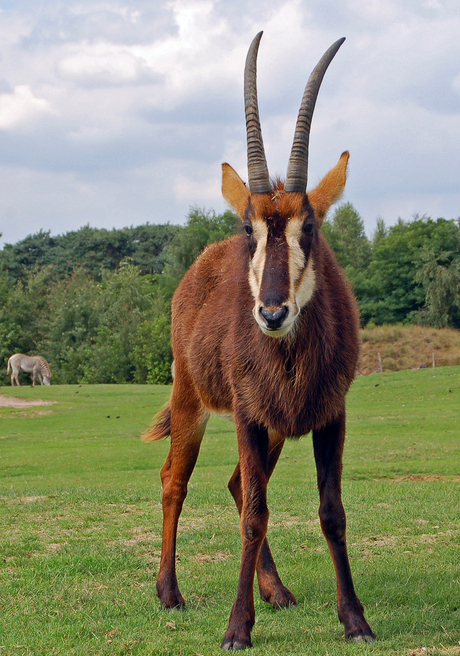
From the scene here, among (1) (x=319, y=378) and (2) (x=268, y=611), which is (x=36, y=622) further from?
(1) (x=319, y=378)

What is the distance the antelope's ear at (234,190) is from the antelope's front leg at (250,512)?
1653 mm

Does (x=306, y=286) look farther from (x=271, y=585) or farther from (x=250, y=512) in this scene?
(x=271, y=585)

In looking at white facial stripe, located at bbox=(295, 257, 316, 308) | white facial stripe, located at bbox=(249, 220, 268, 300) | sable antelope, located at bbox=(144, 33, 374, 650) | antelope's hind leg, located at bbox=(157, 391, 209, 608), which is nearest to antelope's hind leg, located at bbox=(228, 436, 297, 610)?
sable antelope, located at bbox=(144, 33, 374, 650)

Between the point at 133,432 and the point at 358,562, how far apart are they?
1638 centimetres

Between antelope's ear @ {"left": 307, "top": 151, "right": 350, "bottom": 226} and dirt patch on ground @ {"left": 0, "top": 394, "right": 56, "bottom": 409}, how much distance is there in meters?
27.7

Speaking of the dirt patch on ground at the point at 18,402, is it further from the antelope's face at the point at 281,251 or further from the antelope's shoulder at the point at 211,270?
the antelope's face at the point at 281,251

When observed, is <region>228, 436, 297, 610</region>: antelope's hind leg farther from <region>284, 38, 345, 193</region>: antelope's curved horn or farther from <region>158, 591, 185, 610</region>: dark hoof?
<region>284, 38, 345, 193</region>: antelope's curved horn

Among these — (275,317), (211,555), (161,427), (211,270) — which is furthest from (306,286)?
(211,555)

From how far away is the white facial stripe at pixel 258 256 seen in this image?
4734 mm

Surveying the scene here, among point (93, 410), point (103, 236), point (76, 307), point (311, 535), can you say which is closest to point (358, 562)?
point (311, 535)

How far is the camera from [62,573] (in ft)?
21.6

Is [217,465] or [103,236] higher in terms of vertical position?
[103,236]

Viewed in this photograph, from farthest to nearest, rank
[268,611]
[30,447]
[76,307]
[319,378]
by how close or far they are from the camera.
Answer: [76,307]
[30,447]
[268,611]
[319,378]

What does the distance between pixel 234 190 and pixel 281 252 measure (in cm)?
118
